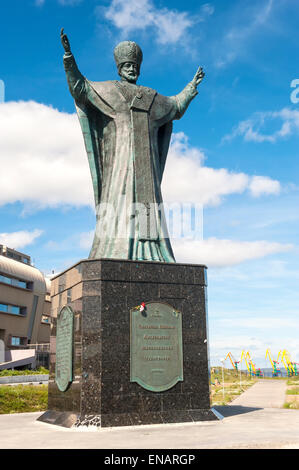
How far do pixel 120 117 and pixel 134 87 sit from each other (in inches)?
31.0

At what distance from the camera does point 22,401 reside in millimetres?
15016

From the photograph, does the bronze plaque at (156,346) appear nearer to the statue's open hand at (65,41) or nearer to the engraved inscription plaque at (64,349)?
the engraved inscription plaque at (64,349)

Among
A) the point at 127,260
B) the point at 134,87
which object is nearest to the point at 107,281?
the point at 127,260

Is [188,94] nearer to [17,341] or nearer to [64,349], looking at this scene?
[64,349]

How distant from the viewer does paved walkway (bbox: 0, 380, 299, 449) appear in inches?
235

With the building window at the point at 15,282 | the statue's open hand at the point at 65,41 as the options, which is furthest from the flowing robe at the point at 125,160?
the building window at the point at 15,282

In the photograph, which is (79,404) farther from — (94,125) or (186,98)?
(186,98)

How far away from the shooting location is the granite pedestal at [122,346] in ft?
26.5

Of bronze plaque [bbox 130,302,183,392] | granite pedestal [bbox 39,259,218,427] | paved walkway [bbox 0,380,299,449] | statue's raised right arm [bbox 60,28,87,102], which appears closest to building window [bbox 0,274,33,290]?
statue's raised right arm [bbox 60,28,87,102]

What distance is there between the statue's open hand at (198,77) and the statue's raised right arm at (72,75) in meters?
2.73

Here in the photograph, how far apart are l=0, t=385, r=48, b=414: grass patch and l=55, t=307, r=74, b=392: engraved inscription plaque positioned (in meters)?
5.31

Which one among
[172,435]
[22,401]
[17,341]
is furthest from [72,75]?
[17,341]
